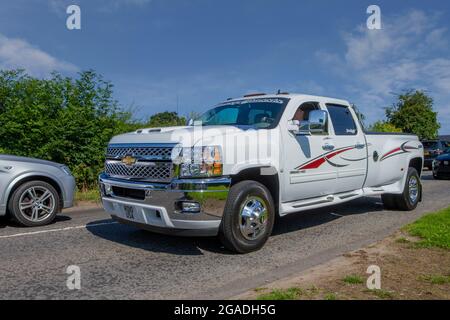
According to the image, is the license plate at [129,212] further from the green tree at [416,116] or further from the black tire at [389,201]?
the green tree at [416,116]

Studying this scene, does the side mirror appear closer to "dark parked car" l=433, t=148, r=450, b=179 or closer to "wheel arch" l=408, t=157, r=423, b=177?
"wheel arch" l=408, t=157, r=423, b=177

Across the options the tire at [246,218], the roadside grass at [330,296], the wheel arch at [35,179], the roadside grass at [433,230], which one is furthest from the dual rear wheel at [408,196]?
the wheel arch at [35,179]

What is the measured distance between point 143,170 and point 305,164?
2.29 meters

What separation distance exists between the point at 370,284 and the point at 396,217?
14.0 ft

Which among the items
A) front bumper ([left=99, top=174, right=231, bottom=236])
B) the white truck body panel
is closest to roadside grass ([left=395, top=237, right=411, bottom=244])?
the white truck body panel

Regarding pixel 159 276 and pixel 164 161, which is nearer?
pixel 159 276

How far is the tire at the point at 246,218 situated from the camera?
4621 mm

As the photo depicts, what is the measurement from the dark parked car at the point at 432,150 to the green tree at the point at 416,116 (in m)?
20.4

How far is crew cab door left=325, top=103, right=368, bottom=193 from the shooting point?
6.43 m

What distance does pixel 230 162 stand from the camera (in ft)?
15.2

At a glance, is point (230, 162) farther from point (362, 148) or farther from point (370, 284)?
point (362, 148)

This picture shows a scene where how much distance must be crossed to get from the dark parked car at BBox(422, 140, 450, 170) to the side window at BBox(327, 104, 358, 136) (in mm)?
16900

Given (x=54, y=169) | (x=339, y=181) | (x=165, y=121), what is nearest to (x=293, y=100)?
(x=339, y=181)
